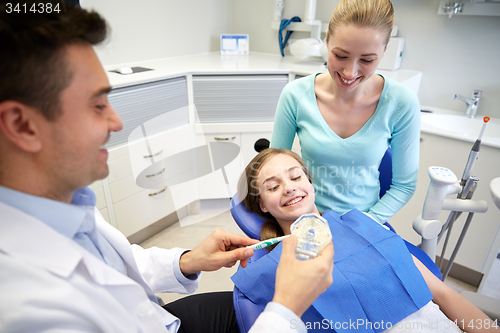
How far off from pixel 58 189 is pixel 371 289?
0.93 m

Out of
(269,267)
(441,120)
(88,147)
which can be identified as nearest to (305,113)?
(269,267)

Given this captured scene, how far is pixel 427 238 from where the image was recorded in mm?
1308

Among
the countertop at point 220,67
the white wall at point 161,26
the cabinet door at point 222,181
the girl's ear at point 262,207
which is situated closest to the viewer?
the girl's ear at point 262,207

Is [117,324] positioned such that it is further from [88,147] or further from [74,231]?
Result: [88,147]

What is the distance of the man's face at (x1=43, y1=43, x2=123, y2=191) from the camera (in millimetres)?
A: 561

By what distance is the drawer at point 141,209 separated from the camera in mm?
2098

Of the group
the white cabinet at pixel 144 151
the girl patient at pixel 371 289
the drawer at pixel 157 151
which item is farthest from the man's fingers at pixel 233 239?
the drawer at pixel 157 151

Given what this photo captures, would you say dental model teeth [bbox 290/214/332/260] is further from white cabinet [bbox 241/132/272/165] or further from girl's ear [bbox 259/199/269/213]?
white cabinet [bbox 241/132/272/165]

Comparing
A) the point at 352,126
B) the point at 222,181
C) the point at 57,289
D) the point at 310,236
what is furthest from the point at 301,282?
the point at 222,181

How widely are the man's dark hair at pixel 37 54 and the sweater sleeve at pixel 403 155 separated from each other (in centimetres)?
114

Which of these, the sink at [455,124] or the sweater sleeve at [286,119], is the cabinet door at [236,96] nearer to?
the sweater sleeve at [286,119]

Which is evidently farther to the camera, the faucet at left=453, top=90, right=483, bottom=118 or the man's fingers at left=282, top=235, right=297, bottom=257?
the faucet at left=453, top=90, right=483, bottom=118

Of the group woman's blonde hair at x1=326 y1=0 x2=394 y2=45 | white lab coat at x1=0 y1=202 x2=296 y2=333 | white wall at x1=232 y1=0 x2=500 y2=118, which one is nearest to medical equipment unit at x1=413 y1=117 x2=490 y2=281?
woman's blonde hair at x1=326 y1=0 x2=394 y2=45

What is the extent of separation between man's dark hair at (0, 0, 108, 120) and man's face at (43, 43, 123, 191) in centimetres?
2
